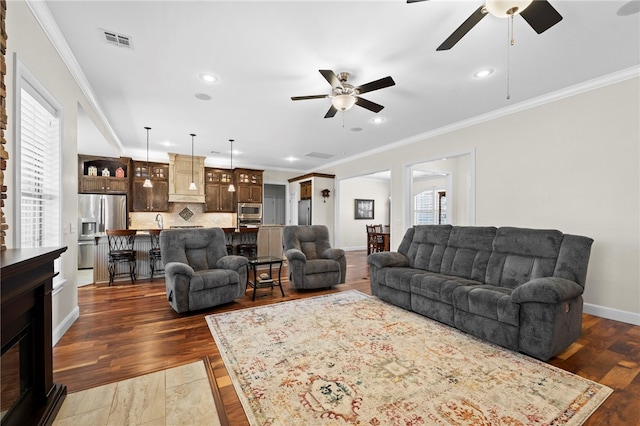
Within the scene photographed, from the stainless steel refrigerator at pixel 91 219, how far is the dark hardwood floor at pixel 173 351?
128 inches

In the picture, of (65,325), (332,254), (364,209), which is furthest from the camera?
(364,209)

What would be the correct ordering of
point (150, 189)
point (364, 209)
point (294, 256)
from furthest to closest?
point (364, 209) < point (150, 189) < point (294, 256)

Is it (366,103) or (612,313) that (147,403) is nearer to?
(366,103)

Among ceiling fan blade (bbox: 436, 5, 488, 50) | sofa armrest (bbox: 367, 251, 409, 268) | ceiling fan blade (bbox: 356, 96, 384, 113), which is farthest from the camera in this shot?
sofa armrest (bbox: 367, 251, 409, 268)

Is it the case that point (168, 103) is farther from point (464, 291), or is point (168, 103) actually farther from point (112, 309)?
point (464, 291)

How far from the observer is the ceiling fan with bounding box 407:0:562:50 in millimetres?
1683

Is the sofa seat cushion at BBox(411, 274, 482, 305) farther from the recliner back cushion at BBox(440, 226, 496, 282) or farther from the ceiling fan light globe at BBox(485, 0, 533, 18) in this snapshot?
the ceiling fan light globe at BBox(485, 0, 533, 18)

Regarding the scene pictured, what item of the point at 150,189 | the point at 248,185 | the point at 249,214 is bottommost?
the point at 249,214

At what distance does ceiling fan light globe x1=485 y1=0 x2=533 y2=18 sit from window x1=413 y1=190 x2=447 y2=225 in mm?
8240

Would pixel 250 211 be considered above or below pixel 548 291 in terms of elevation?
above

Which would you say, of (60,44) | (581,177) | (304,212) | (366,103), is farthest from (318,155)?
(60,44)

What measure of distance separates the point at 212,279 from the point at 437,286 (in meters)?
2.66

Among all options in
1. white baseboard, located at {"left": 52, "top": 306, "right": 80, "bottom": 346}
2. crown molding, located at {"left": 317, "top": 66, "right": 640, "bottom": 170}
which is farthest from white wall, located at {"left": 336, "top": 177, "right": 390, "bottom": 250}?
white baseboard, located at {"left": 52, "top": 306, "right": 80, "bottom": 346}

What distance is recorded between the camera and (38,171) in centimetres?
260
